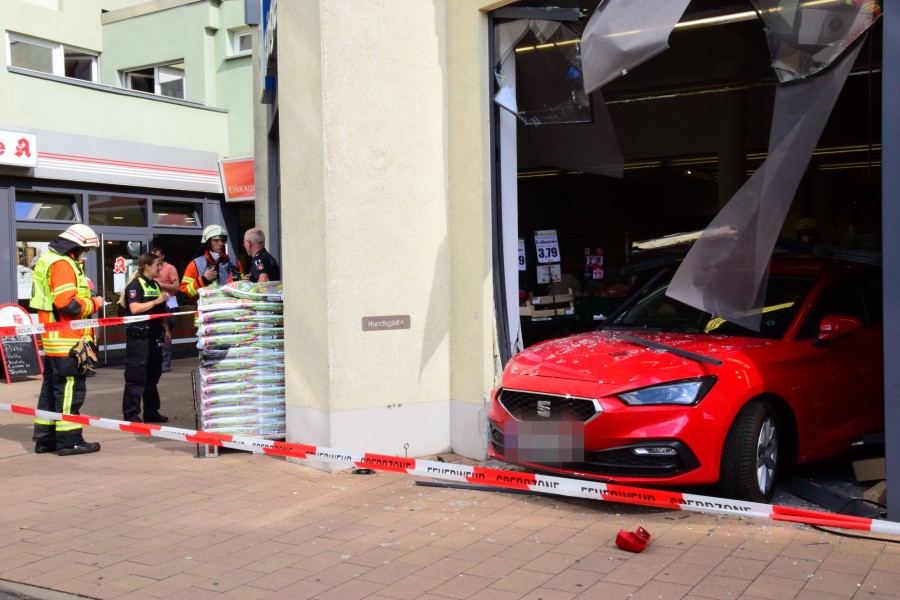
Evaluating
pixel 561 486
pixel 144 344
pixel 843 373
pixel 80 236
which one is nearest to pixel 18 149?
pixel 144 344

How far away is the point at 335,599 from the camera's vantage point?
15.0ft

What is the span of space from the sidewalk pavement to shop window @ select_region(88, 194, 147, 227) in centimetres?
853

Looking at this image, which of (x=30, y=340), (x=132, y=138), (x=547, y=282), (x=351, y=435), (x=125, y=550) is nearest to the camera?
(x=125, y=550)

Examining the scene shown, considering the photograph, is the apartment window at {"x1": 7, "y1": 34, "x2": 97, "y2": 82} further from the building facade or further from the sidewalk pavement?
the sidewalk pavement

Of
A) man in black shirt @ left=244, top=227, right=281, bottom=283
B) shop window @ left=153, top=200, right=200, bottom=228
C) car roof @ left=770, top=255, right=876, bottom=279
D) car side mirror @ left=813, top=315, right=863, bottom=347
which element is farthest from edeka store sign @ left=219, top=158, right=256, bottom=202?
car side mirror @ left=813, top=315, right=863, bottom=347

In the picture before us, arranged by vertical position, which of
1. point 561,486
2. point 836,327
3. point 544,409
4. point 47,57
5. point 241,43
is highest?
point 241,43

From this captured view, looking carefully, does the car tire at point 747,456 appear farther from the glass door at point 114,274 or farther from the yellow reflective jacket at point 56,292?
the glass door at point 114,274

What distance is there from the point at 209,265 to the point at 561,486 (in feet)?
19.3

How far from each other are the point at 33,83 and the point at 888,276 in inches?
520

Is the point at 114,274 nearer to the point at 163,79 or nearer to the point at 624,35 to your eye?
the point at 163,79

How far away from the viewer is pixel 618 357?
608 cm

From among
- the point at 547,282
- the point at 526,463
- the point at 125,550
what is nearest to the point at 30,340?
the point at 547,282

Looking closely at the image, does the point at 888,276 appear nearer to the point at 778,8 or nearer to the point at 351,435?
the point at 778,8

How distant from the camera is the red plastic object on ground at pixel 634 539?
5066 millimetres
